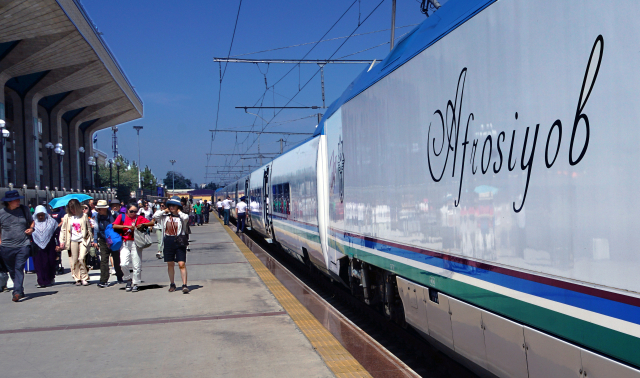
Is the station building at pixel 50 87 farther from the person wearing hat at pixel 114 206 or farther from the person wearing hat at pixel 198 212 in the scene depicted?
the person wearing hat at pixel 114 206

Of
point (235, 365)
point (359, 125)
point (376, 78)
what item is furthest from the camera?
point (359, 125)

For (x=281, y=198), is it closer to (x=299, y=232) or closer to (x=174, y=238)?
(x=299, y=232)

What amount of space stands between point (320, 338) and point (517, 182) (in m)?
3.72

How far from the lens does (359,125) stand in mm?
6910

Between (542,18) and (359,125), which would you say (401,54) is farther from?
(542,18)

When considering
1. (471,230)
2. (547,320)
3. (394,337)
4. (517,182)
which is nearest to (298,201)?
(394,337)

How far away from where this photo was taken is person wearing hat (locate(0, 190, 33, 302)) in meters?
9.03

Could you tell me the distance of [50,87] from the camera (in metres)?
35.4

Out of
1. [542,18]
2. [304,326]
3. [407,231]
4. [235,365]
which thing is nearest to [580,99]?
[542,18]

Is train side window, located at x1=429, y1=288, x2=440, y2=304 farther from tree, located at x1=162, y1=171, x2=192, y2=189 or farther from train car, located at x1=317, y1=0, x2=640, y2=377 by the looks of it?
tree, located at x1=162, y1=171, x2=192, y2=189

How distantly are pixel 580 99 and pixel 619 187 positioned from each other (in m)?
0.50

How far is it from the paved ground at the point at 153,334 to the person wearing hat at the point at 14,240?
0.40 m

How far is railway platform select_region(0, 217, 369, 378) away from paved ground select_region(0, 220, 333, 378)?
0.04ft

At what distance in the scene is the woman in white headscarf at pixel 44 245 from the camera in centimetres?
1011
